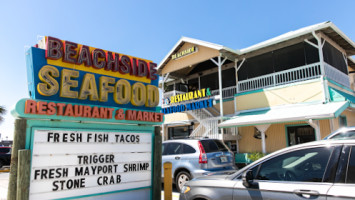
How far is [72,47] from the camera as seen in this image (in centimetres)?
539

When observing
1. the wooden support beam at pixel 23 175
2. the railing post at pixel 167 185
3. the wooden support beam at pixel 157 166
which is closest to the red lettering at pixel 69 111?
the wooden support beam at pixel 23 175

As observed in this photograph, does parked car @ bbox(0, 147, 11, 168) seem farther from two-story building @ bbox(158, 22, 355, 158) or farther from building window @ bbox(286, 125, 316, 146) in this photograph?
building window @ bbox(286, 125, 316, 146)

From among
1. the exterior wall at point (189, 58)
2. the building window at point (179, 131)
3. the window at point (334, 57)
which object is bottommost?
the building window at point (179, 131)

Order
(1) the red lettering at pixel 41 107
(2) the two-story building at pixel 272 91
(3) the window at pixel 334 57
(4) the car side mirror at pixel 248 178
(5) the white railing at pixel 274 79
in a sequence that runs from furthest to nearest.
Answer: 1. (5) the white railing at pixel 274 79
2. (3) the window at pixel 334 57
3. (2) the two-story building at pixel 272 91
4. (1) the red lettering at pixel 41 107
5. (4) the car side mirror at pixel 248 178

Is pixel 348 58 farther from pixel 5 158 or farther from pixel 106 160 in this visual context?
pixel 5 158

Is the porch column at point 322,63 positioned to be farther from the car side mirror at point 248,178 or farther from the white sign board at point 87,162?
the car side mirror at point 248,178

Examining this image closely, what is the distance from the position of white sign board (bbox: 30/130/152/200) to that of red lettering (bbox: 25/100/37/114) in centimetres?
42

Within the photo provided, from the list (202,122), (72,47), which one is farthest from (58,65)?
(202,122)

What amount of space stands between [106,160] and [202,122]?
10.6 metres

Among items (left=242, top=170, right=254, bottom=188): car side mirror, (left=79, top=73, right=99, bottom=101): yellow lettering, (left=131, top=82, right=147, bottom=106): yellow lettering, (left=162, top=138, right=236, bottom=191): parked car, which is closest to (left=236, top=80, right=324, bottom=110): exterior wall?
(left=162, top=138, right=236, bottom=191): parked car

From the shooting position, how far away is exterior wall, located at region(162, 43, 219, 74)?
52.3 ft

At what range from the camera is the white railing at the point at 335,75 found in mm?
12738

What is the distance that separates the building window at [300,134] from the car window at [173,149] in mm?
7101

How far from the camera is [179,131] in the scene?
18953mm
